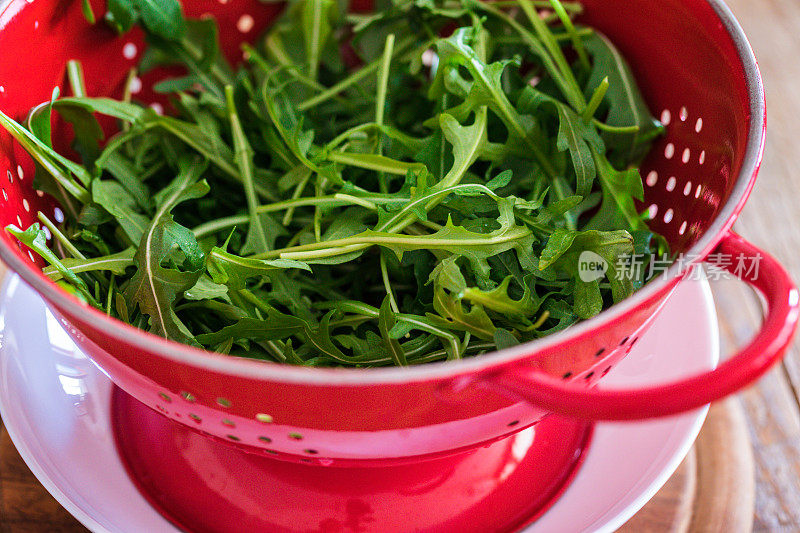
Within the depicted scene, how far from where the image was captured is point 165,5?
657 mm

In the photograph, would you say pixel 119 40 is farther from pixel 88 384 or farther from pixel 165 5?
pixel 88 384

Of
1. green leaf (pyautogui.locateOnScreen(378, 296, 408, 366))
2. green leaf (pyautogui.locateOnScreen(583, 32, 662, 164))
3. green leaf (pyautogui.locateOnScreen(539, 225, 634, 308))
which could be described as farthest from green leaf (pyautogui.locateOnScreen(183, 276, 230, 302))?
green leaf (pyautogui.locateOnScreen(583, 32, 662, 164))

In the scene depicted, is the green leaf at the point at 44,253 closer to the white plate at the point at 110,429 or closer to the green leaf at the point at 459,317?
the white plate at the point at 110,429

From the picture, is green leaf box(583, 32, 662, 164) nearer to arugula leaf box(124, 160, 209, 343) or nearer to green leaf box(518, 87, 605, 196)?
green leaf box(518, 87, 605, 196)

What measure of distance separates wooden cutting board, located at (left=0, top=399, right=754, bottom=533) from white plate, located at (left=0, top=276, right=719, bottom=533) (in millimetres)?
63

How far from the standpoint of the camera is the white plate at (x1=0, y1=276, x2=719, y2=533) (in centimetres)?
52

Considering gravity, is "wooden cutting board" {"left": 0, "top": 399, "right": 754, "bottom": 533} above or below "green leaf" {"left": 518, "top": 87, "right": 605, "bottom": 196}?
below

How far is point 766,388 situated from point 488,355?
48 cm

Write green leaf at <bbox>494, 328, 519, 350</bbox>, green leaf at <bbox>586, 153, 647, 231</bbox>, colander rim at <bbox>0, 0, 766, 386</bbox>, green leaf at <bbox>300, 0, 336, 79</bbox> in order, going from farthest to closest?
green leaf at <bbox>300, 0, 336, 79</bbox>
green leaf at <bbox>586, 153, 647, 231</bbox>
green leaf at <bbox>494, 328, 519, 350</bbox>
colander rim at <bbox>0, 0, 766, 386</bbox>

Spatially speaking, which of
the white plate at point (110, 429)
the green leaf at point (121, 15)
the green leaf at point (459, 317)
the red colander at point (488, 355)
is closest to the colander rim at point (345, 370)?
the red colander at point (488, 355)

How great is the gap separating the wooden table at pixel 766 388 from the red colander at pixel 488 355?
5.6 inches

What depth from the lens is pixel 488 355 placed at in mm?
342

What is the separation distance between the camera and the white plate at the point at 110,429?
52cm
